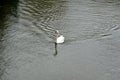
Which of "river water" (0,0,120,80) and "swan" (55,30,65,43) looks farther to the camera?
"swan" (55,30,65,43)

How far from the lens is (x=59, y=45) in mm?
19797

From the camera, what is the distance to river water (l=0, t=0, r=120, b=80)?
17250 mm

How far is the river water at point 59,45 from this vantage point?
1725cm

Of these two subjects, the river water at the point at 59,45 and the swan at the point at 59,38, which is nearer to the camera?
the river water at the point at 59,45

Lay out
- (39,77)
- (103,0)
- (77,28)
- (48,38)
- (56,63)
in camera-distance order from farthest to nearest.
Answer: (103,0)
(77,28)
(48,38)
(56,63)
(39,77)

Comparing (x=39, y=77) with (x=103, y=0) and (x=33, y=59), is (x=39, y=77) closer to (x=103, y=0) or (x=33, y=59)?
(x=33, y=59)

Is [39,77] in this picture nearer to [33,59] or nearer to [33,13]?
[33,59]

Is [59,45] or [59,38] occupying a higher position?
[59,38]

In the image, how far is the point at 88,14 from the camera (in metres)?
25.4

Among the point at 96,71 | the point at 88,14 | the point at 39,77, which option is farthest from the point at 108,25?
the point at 39,77

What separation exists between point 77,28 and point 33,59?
5395mm

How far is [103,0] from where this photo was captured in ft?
96.7

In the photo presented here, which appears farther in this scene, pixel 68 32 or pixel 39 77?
pixel 68 32

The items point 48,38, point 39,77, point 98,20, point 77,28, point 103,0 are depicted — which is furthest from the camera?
point 103,0
